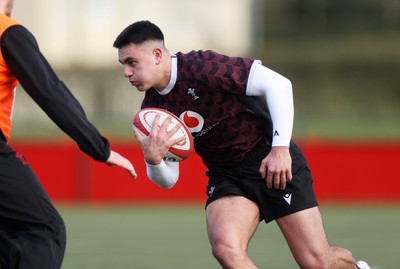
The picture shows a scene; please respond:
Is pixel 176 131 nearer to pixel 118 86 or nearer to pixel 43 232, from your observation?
pixel 43 232

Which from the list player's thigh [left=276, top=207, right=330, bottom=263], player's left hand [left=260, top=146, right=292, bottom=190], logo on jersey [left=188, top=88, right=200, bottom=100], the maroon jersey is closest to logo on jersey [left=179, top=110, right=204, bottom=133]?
the maroon jersey

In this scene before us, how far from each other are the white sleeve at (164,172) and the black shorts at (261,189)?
1.21ft

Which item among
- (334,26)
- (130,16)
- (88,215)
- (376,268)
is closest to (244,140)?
(376,268)

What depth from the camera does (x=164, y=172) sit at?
6.55 meters

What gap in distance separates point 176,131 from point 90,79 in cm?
2161

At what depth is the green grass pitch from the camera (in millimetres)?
10422

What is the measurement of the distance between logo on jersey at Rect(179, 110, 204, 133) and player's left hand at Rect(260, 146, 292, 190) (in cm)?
48

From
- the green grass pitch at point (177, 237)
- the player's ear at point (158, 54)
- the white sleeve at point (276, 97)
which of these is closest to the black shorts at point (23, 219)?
the player's ear at point (158, 54)

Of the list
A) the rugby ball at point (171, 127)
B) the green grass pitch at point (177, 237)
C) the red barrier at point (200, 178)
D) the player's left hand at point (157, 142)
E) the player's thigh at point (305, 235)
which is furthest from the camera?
the red barrier at point (200, 178)

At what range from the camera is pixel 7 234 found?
203 inches

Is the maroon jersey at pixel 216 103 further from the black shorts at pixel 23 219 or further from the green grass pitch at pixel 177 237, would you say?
the green grass pitch at pixel 177 237

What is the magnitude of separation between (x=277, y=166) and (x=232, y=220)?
0.45m

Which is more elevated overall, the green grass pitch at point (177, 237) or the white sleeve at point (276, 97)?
the white sleeve at point (276, 97)

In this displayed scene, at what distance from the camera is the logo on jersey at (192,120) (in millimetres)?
6707
